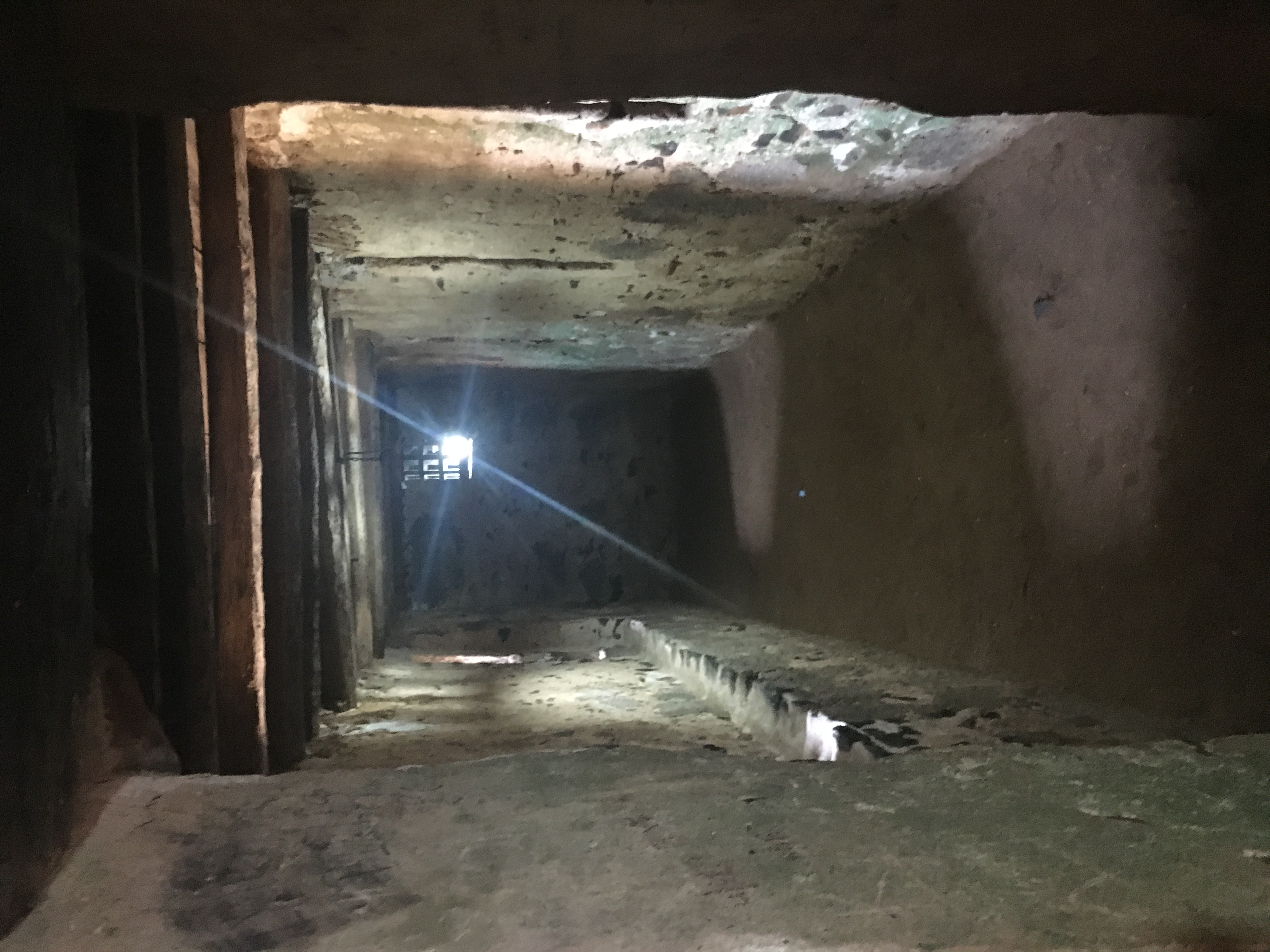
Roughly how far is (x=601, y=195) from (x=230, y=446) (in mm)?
1218

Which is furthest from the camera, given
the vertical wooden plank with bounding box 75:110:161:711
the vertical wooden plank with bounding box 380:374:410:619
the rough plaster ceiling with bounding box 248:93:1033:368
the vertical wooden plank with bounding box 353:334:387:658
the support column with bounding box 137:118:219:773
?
the vertical wooden plank with bounding box 380:374:410:619

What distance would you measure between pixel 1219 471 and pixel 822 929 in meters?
1.24

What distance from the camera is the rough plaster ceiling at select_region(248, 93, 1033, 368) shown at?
6.46 feet

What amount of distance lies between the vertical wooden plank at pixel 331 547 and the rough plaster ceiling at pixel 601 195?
283 millimetres

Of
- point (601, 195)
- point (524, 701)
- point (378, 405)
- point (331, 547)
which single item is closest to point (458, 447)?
point (378, 405)

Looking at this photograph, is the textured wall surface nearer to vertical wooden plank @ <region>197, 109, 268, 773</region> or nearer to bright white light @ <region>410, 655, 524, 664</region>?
vertical wooden plank @ <region>197, 109, 268, 773</region>

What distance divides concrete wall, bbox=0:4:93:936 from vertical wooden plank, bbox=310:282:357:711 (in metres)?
1.65

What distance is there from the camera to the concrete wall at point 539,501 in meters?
5.91

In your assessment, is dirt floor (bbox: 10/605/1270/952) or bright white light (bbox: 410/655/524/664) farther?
bright white light (bbox: 410/655/524/664)

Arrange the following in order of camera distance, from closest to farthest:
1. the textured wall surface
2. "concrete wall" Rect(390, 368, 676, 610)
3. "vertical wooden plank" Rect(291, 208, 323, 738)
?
the textured wall surface, "vertical wooden plank" Rect(291, 208, 323, 738), "concrete wall" Rect(390, 368, 676, 610)

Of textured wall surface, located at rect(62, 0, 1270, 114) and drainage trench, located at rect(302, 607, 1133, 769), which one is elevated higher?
textured wall surface, located at rect(62, 0, 1270, 114)

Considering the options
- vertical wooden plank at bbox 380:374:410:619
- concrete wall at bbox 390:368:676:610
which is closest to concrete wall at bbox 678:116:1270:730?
concrete wall at bbox 390:368:676:610

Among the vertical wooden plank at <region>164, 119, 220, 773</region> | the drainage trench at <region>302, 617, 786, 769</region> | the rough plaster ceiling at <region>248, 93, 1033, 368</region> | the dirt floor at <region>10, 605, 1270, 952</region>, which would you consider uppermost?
the rough plaster ceiling at <region>248, 93, 1033, 368</region>

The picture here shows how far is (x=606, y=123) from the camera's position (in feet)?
6.45
